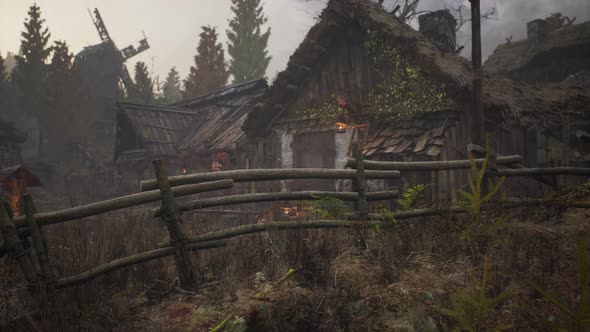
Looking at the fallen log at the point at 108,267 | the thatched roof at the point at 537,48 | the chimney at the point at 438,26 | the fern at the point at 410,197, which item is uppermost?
the thatched roof at the point at 537,48

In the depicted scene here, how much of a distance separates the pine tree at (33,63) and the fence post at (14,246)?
29912 millimetres

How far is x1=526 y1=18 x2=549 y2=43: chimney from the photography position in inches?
870

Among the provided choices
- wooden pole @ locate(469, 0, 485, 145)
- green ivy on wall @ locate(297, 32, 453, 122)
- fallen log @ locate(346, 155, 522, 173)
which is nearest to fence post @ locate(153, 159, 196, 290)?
fallen log @ locate(346, 155, 522, 173)

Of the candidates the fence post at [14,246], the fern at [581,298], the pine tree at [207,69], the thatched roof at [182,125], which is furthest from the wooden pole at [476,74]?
the pine tree at [207,69]

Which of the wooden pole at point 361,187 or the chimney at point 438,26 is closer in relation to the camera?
the wooden pole at point 361,187

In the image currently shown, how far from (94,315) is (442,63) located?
7.88 metres

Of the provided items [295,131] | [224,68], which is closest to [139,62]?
[224,68]

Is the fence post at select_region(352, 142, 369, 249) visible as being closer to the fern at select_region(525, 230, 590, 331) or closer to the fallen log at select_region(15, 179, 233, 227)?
the fallen log at select_region(15, 179, 233, 227)

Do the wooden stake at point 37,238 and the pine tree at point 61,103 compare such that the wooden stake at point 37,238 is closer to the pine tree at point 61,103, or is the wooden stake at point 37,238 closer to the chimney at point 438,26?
the chimney at point 438,26

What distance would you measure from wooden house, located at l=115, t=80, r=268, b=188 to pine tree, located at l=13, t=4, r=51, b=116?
15361 millimetres

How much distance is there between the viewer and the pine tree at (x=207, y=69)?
31047mm

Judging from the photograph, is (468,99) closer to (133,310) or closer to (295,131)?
(295,131)

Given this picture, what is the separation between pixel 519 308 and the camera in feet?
9.57

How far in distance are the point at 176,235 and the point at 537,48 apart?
25147 mm
